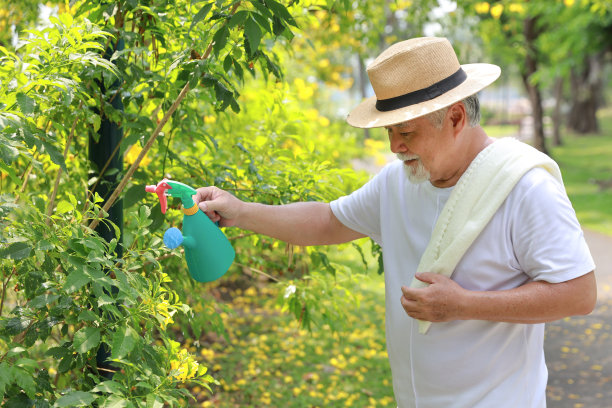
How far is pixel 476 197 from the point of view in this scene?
1.89m

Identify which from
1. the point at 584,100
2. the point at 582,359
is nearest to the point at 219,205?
the point at 582,359

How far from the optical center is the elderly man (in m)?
1.77

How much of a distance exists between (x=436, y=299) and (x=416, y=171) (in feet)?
1.29

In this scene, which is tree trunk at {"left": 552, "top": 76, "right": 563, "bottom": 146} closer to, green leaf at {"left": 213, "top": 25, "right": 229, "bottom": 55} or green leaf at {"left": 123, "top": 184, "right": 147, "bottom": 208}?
green leaf at {"left": 123, "top": 184, "right": 147, "bottom": 208}

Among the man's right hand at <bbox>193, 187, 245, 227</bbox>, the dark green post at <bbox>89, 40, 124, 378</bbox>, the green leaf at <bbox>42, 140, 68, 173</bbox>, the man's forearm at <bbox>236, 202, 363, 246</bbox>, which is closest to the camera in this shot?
the green leaf at <bbox>42, 140, 68, 173</bbox>

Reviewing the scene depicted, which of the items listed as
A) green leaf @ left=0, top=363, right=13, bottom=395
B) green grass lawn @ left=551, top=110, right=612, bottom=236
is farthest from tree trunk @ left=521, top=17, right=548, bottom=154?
green leaf @ left=0, top=363, right=13, bottom=395

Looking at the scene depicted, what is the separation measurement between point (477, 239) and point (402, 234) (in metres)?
0.32

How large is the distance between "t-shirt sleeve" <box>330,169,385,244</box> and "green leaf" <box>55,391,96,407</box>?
43.6 inches

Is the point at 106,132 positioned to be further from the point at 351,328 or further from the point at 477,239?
the point at 351,328

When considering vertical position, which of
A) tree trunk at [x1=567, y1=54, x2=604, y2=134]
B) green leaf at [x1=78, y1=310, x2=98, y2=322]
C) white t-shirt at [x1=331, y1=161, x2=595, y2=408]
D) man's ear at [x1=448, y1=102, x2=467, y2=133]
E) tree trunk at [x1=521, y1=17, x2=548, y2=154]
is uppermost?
man's ear at [x1=448, y1=102, x2=467, y2=133]

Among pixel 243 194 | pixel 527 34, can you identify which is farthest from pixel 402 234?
pixel 527 34

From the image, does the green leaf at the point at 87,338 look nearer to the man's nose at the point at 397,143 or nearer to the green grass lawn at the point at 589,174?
the man's nose at the point at 397,143

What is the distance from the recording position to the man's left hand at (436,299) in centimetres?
181

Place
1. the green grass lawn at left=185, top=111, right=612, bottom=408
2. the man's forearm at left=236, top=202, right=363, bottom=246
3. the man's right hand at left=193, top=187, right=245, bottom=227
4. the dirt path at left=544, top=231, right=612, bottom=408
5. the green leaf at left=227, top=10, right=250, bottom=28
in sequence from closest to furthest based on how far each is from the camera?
the green leaf at left=227, top=10, right=250, bottom=28 → the man's right hand at left=193, top=187, right=245, bottom=227 → the man's forearm at left=236, top=202, right=363, bottom=246 → the green grass lawn at left=185, top=111, right=612, bottom=408 → the dirt path at left=544, top=231, right=612, bottom=408
